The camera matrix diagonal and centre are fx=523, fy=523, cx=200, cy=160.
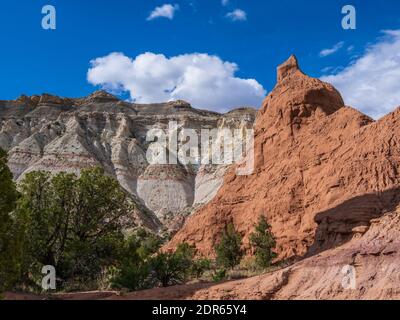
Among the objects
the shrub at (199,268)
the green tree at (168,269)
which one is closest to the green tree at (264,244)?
the shrub at (199,268)

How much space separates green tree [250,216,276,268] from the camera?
74.5 feet

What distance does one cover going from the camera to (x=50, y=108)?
129 metres

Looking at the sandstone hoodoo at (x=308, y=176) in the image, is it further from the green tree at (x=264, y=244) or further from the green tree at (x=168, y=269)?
the green tree at (x=168, y=269)

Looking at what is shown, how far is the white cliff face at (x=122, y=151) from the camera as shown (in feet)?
270

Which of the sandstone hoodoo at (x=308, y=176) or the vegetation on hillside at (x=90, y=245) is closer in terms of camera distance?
the sandstone hoodoo at (x=308, y=176)

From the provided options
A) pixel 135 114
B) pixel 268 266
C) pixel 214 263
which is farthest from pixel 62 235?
pixel 135 114

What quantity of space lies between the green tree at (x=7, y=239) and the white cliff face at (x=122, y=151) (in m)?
44.8

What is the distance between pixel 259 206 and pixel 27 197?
1214 centimetres

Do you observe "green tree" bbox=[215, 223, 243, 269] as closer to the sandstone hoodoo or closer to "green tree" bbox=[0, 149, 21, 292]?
the sandstone hoodoo

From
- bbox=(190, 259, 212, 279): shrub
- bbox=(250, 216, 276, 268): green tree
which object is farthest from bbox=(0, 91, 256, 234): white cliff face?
bbox=(190, 259, 212, 279): shrub

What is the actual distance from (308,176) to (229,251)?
550 cm

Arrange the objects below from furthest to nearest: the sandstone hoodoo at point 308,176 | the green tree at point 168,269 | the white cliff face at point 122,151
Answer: the white cliff face at point 122,151 → the green tree at point 168,269 → the sandstone hoodoo at point 308,176
